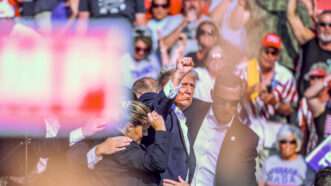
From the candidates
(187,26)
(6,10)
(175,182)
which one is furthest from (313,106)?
(6,10)

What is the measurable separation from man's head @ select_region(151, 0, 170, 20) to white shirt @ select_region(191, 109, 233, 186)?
1.36 metres

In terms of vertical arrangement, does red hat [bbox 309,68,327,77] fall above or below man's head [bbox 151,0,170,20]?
below

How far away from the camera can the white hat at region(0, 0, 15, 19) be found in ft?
27.9

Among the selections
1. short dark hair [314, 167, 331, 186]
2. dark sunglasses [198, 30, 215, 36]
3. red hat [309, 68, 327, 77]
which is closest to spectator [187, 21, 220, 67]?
dark sunglasses [198, 30, 215, 36]

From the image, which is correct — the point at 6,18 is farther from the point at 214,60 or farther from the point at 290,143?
the point at 290,143

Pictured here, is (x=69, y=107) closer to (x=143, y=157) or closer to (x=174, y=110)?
(x=174, y=110)

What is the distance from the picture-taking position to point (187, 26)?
8.76m

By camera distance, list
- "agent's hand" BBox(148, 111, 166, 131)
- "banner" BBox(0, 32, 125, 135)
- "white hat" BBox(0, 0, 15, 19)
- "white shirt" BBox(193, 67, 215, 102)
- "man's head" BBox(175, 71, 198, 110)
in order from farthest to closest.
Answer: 1. "white hat" BBox(0, 0, 15, 19)
2. "white shirt" BBox(193, 67, 215, 102)
3. "banner" BBox(0, 32, 125, 135)
4. "man's head" BBox(175, 71, 198, 110)
5. "agent's hand" BBox(148, 111, 166, 131)

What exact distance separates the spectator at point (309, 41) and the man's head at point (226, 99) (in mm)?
1232

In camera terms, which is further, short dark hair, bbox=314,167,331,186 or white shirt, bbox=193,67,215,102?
white shirt, bbox=193,67,215,102

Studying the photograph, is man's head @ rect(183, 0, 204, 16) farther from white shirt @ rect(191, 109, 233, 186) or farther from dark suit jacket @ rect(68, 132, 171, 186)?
dark suit jacket @ rect(68, 132, 171, 186)

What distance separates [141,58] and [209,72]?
607 mm

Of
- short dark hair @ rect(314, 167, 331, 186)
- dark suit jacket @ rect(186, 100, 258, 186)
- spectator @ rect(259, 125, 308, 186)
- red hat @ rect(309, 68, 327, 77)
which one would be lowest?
spectator @ rect(259, 125, 308, 186)

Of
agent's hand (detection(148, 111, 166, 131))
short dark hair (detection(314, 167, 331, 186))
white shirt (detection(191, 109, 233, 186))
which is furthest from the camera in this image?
white shirt (detection(191, 109, 233, 186))
